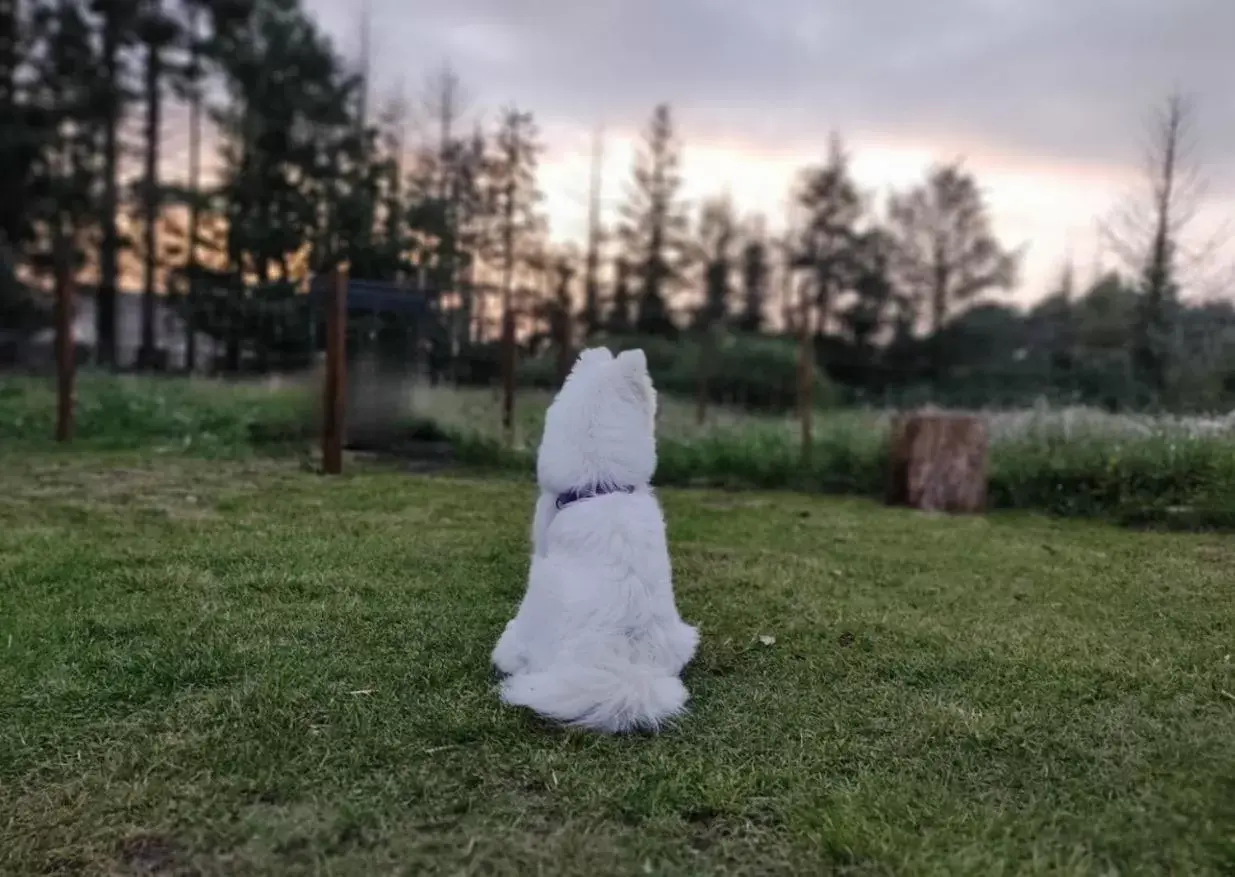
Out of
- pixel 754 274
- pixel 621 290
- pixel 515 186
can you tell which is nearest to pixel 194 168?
pixel 515 186

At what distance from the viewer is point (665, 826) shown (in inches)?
74.0

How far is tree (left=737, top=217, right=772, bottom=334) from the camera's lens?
2409 cm

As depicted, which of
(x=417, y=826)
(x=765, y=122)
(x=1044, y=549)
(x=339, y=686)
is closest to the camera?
(x=417, y=826)

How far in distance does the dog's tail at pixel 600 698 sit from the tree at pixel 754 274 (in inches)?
876

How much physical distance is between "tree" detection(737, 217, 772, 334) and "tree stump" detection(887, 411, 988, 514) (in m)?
17.9

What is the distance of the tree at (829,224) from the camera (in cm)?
2412

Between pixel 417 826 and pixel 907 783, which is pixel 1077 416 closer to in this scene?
pixel 907 783

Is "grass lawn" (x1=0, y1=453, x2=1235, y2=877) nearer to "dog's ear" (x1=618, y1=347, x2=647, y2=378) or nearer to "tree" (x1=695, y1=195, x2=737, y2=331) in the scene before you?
"dog's ear" (x1=618, y1=347, x2=647, y2=378)

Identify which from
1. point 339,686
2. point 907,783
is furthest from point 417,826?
point 907,783

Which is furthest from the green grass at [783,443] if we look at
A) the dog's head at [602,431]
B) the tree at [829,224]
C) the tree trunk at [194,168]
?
the tree at [829,224]

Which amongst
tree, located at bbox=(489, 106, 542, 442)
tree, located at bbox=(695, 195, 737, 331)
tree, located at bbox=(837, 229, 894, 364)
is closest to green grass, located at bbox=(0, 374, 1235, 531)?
tree, located at bbox=(489, 106, 542, 442)

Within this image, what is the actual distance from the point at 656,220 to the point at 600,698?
78.4ft

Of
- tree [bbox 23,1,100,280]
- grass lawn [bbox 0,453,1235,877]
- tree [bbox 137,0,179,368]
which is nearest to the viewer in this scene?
grass lawn [bbox 0,453,1235,877]

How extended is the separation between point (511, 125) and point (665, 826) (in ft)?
69.5
